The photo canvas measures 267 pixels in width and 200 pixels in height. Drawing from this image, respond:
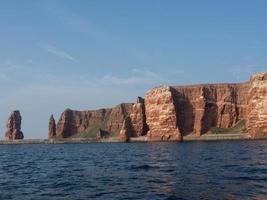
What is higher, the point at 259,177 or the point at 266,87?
the point at 266,87

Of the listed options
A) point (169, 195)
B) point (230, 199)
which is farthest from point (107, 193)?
point (230, 199)

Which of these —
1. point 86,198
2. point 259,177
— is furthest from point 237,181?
point 86,198

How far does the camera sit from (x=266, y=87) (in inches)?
7323

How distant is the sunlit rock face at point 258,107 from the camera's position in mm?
179425

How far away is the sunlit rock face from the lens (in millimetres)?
179425

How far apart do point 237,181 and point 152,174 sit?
30.3 ft

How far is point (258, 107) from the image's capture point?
608ft

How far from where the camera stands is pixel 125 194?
27.8 meters

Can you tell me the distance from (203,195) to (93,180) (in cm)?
1205

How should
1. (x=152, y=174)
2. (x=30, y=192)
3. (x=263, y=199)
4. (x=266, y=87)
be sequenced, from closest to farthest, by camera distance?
1. (x=263, y=199)
2. (x=30, y=192)
3. (x=152, y=174)
4. (x=266, y=87)

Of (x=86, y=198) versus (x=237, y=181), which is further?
(x=237, y=181)

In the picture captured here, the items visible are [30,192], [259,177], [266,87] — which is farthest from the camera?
[266,87]

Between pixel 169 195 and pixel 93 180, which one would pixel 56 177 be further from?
pixel 169 195

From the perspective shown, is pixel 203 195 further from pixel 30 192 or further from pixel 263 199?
pixel 30 192
